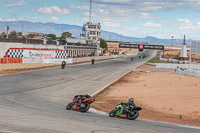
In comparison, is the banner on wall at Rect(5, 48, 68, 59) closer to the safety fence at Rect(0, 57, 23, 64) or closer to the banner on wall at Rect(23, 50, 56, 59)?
the banner on wall at Rect(23, 50, 56, 59)

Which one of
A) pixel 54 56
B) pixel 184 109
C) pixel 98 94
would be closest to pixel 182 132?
pixel 184 109

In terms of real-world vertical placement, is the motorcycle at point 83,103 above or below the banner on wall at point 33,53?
below

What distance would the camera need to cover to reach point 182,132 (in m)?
9.12

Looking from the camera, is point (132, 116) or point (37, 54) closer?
point (132, 116)

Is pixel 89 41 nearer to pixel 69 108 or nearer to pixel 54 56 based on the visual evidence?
pixel 54 56

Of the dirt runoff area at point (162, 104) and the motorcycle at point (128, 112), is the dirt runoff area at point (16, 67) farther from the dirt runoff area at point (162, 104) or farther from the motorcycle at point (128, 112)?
the motorcycle at point (128, 112)

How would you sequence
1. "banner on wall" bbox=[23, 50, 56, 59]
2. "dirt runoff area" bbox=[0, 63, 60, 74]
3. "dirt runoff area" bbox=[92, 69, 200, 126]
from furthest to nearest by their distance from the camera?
1. "banner on wall" bbox=[23, 50, 56, 59]
2. "dirt runoff area" bbox=[0, 63, 60, 74]
3. "dirt runoff area" bbox=[92, 69, 200, 126]

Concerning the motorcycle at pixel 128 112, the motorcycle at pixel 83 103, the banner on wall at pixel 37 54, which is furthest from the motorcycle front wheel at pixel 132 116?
the banner on wall at pixel 37 54

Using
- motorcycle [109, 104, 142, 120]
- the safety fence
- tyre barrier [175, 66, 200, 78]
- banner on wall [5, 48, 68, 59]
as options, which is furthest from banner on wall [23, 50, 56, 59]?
motorcycle [109, 104, 142, 120]

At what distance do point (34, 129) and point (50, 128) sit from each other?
50cm

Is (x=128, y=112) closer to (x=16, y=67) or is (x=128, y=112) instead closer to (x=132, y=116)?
(x=132, y=116)

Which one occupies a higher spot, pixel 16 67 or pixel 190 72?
pixel 16 67

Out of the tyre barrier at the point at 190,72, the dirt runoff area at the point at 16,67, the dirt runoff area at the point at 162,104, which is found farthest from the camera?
the tyre barrier at the point at 190,72

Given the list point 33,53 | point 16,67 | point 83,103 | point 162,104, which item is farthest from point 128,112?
point 33,53
